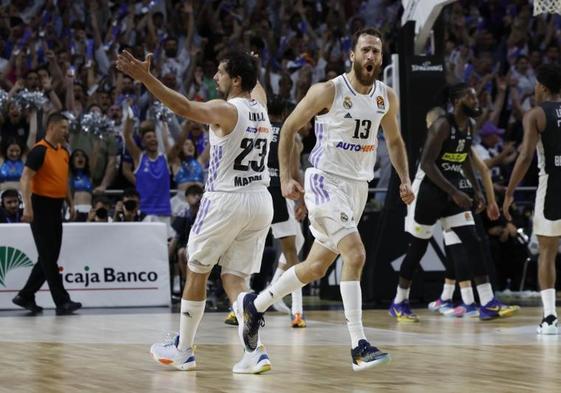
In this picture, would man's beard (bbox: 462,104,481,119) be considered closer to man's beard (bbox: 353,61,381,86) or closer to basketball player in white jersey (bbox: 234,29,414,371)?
basketball player in white jersey (bbox: 234,29,414,371)

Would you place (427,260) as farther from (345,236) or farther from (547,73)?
(345,236)

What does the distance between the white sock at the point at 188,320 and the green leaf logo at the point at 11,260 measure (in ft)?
21.1

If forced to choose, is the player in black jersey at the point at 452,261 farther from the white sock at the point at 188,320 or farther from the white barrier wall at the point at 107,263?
the white sock at the point at 188,320

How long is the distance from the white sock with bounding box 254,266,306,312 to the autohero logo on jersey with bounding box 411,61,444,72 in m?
6.48

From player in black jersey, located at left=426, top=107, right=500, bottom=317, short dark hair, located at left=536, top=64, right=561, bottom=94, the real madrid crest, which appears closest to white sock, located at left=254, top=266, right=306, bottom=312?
the real madrid crest

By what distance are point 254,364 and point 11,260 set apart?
6.93 meters

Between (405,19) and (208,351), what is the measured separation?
6.58 metres

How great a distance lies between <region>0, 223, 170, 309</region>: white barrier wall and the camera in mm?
13672

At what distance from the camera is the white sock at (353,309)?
293 inches

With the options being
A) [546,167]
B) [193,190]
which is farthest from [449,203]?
[193,190]

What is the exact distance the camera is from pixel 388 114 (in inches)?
324

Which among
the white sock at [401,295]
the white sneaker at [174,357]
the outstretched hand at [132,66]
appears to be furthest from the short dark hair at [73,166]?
the outstretched hand at [132,66]

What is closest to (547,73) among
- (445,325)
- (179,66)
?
(445,325)

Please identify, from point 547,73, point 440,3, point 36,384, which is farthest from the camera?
point 440,3
